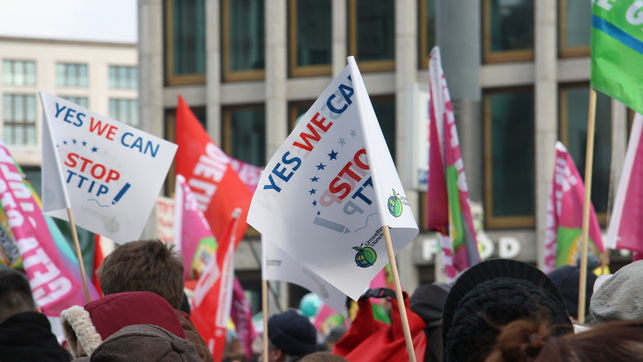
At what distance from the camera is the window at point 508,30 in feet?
77.2

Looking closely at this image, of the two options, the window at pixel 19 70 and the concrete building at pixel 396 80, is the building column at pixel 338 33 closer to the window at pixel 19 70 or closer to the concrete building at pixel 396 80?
the concrete building at pixel 396 80

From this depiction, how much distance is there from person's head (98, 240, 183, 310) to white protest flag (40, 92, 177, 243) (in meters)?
1.73

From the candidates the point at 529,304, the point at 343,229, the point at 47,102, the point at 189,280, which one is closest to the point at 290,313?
the point at 47,102

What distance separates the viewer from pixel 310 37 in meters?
25.2

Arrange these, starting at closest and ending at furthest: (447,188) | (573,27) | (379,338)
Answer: (379,338) < (447,188) < (573,27)

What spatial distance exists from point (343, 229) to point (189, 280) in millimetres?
5787

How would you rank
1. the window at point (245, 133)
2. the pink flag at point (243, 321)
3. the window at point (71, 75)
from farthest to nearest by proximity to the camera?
the window at point (71, 75) → the window at point (245, 133) → the pink flag at point (243, 321)

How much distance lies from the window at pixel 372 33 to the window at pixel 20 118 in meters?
72.5

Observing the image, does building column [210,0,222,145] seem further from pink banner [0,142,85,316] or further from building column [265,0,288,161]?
pink banner [0,142,85,316]

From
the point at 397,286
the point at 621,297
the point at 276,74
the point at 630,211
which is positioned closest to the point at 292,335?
Answer: the point at 630,211

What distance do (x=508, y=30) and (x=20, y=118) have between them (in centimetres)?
7630

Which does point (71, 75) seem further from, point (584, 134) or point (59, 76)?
point (584, 134)

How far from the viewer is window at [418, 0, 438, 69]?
23891mm

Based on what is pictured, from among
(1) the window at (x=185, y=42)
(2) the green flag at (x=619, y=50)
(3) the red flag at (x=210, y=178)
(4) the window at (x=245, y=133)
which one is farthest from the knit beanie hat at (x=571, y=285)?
(1) the window at (x=185, y=42)
